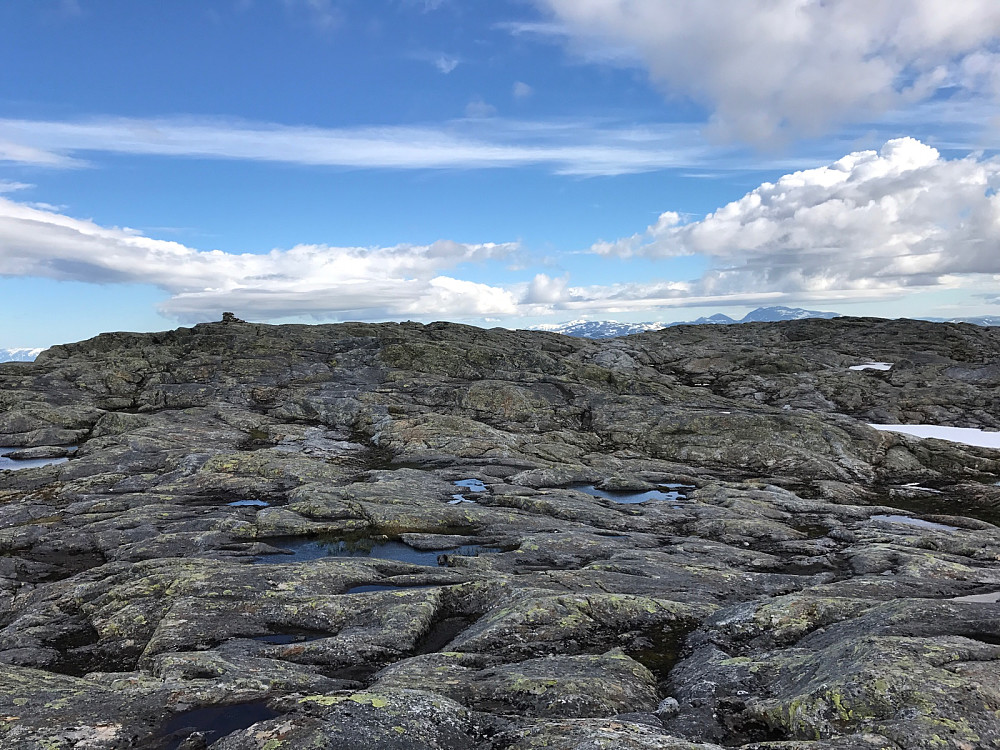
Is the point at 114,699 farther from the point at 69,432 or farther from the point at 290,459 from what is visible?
the point at 69,432

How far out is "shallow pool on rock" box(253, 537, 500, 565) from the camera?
36281 millimetres

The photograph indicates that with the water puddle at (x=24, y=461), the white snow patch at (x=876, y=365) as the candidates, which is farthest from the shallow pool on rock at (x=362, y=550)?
the white snow patch at (x=876, y=365)

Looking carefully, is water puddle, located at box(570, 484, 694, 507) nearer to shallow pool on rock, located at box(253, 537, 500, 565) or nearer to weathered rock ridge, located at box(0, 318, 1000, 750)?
weathered rock ridge, located at box(0, 318, 1000, 750)

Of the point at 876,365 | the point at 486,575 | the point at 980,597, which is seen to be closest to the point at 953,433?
the point at 876,365

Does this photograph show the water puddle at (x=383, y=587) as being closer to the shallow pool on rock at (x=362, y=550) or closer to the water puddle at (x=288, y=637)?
the water puddle at (x=288, y=637)

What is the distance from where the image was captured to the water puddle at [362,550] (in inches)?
1425

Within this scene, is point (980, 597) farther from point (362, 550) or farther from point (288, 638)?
point (362, 550)

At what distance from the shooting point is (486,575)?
29.9 m

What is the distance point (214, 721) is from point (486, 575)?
16.8 m

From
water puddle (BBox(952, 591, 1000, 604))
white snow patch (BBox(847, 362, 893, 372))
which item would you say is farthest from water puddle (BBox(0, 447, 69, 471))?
white snow patch (BBox(847, 362, 893, 372))

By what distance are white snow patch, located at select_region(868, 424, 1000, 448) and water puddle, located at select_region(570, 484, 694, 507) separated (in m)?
47.5

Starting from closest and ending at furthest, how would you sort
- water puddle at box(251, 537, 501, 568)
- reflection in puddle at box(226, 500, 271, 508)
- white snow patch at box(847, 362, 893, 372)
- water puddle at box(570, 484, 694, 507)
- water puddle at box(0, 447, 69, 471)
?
water puddle at box(251, 537, 501, 568), reflection in puddle at box(226, 500, 271, 508), water puddle at box(570, 484, 694, 507), water puddle at box(0, 447, 69, 471), white snow patch at box(847, 362, 893, 372)

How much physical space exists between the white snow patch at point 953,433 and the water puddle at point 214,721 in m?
97.7

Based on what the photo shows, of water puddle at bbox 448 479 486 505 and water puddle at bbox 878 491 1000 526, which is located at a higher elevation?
water puddle at bbox 448 479 486 505
